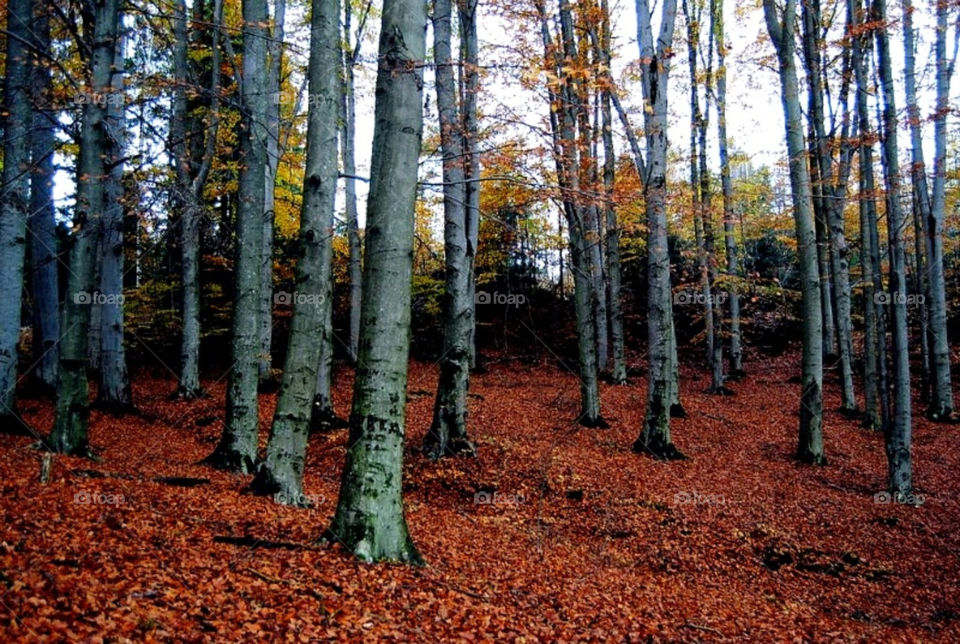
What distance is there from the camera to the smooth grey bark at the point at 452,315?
9477 millimetres

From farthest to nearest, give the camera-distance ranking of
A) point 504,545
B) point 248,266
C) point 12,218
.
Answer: point 12,218, point 248,266, point 504,545

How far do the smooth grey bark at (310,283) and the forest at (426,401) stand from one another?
0.03m

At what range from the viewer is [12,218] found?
28.9 feet

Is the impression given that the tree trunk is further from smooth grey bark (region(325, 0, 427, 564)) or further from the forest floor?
smooth grey bark (region(325, 0, 427, 564))

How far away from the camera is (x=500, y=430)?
1180cm

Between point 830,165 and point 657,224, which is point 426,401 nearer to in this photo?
point 657,224

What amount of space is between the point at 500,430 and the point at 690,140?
539 inches

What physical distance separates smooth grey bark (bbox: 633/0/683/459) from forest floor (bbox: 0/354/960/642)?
0.79 m

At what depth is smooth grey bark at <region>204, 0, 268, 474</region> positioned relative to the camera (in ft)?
24.8

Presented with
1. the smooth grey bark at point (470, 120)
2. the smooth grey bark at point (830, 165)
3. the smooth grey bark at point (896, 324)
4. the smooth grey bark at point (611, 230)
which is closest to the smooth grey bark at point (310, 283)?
the smooth grey bark at point (470, 120)

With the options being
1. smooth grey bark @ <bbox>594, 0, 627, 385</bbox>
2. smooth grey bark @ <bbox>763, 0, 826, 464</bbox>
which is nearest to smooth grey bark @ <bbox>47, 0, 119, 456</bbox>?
smooth grey bark @ <bbox>594, 0, 627, 385</bbox>

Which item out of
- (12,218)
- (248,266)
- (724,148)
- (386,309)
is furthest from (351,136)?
(386,309)

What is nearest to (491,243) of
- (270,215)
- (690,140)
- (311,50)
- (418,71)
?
(690,140)

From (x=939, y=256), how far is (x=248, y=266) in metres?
14.9
